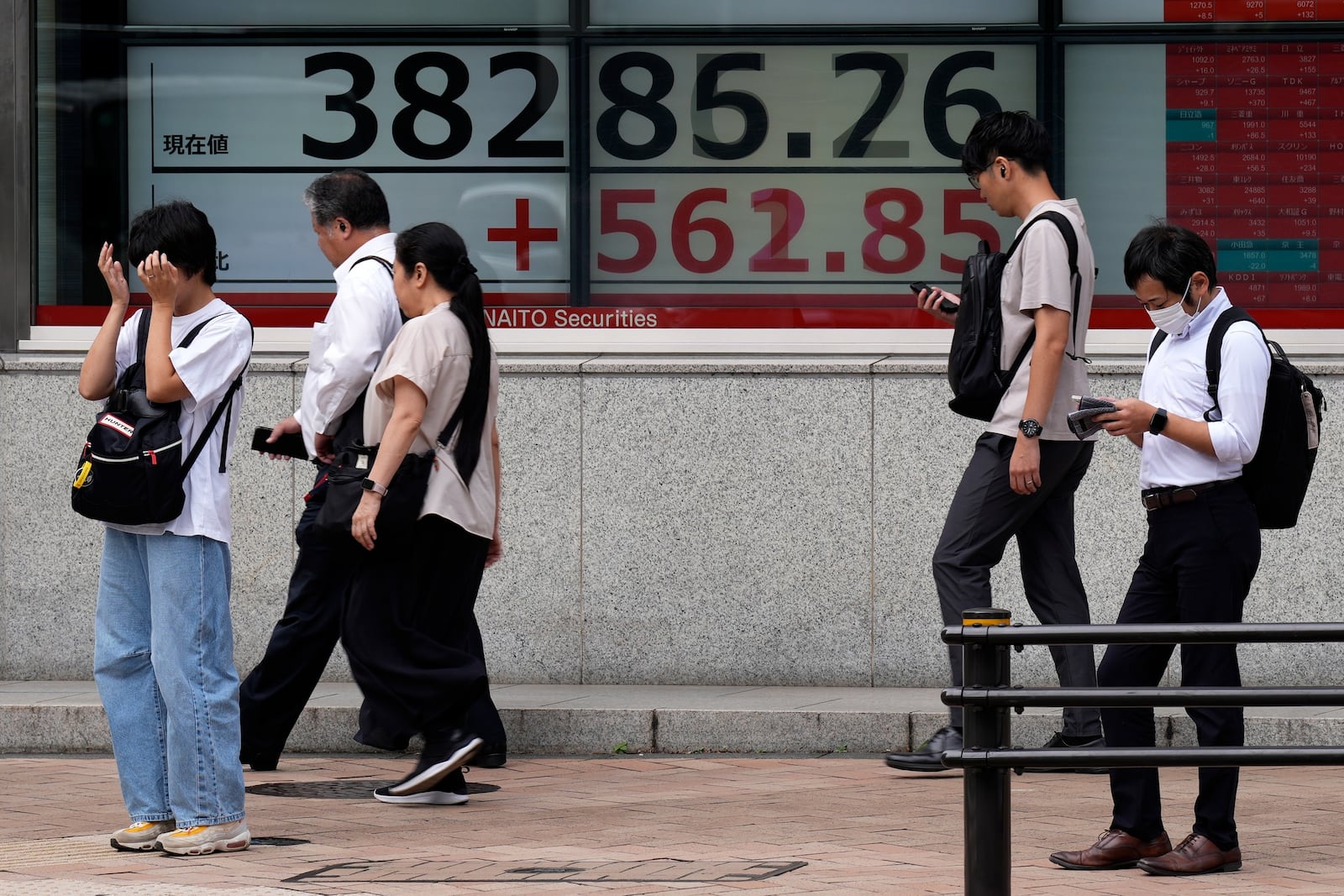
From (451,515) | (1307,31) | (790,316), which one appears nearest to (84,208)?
(790,316)

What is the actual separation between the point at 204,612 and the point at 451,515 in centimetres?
98

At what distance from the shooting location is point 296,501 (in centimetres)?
825

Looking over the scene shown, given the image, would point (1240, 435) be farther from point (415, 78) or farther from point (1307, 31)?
Answer: point (415, 78)

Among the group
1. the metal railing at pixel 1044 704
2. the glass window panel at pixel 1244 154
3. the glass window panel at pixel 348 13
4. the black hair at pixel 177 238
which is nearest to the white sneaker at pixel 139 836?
the black hair at pixel 177 238

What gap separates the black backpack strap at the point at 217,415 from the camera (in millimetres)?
5133

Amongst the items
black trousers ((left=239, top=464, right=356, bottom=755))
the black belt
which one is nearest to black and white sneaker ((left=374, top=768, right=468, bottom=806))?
black trousers ((left=239, top=464, right=356, bottom=755))

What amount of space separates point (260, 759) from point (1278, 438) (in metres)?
3.69

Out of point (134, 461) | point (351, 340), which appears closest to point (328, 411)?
point (351, 340)

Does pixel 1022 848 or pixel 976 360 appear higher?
pixel 976 360

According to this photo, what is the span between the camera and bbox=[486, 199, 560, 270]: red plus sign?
29.1 feet

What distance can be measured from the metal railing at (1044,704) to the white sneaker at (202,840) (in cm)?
238

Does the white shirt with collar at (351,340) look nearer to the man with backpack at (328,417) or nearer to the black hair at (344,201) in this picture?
the man with backpack at (328,417)

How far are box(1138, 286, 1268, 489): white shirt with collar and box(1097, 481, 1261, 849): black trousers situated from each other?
8cm

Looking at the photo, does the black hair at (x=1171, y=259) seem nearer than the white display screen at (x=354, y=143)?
Yes
